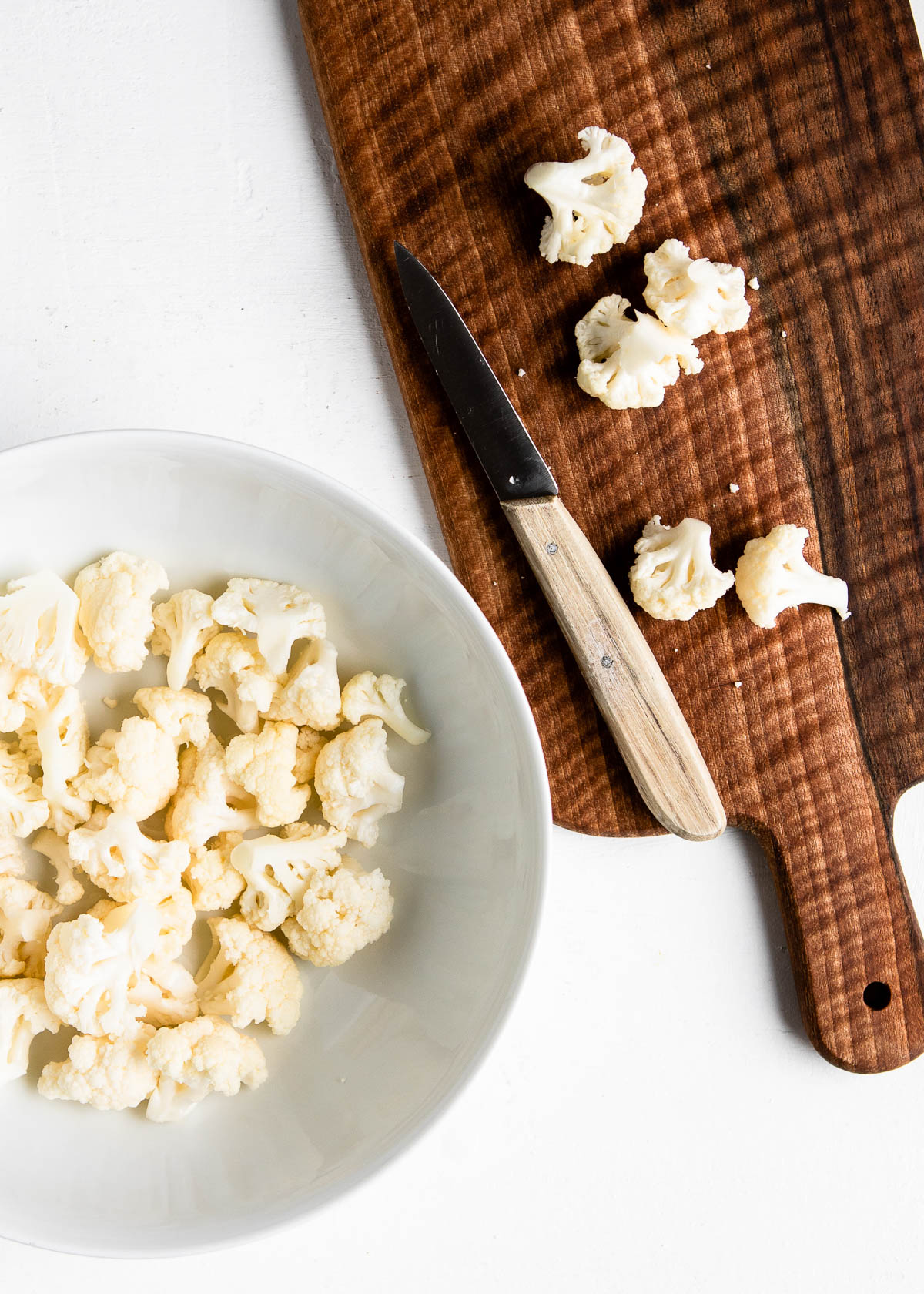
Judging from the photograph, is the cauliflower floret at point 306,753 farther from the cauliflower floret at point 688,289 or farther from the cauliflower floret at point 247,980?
the cauliflower floret at point 688,289

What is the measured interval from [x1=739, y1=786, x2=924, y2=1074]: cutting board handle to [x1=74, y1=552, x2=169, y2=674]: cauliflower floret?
80 cm

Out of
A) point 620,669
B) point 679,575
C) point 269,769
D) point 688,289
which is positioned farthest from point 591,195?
point 269,769

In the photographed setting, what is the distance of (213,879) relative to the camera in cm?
109

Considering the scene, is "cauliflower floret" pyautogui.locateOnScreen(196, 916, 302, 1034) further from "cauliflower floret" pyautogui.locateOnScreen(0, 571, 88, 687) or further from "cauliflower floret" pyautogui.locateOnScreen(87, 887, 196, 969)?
"cauliflower floret" pyautogui.locateOnScreen(0, 571, 88, 687)

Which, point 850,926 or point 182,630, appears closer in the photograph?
point 182,630

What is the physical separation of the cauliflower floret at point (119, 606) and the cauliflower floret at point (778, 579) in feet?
2.36

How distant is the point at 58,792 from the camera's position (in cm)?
107

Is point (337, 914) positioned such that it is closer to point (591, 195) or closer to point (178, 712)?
point (178, 712)

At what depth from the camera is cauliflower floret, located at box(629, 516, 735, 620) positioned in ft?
3.65

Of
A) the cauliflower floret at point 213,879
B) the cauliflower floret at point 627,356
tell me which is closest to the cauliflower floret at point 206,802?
the cauliflower floret at point 213,879

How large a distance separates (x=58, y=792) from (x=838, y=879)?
99cm

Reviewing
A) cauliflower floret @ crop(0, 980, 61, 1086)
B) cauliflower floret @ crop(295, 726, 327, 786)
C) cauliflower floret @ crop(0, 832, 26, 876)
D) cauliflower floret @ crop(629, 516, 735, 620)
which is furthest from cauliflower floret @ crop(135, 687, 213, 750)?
cauliflower floret @ crop(629, 516, 735, 620)

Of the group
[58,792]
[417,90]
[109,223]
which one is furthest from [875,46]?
[58,792]

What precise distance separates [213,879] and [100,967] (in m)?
0.15
